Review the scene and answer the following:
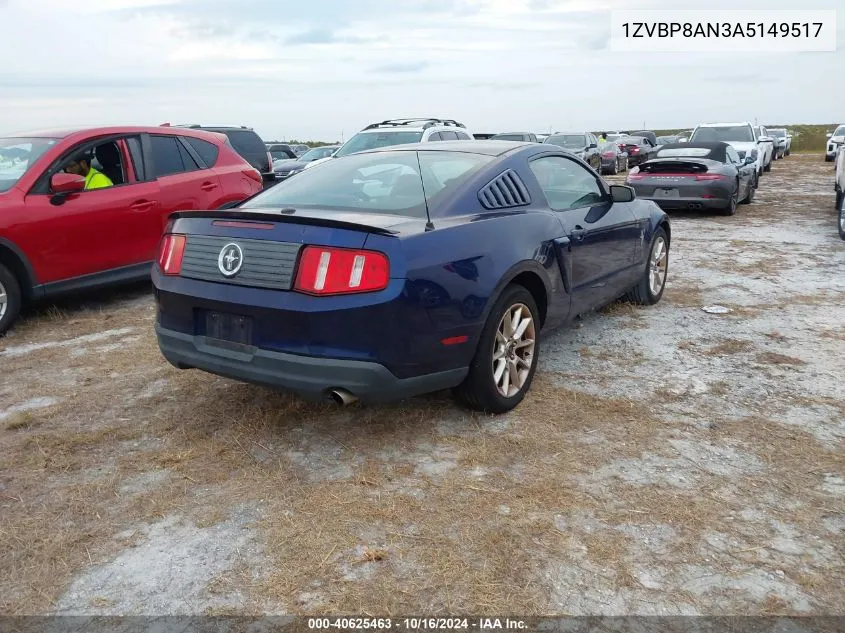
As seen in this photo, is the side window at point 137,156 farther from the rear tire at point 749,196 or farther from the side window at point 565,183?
A: the rear tire at point 749,196

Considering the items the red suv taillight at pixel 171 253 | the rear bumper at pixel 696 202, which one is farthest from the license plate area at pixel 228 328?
the rear bumper at pixel 696 202

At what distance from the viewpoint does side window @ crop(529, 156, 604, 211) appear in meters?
4.68

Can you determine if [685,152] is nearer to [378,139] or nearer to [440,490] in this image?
[378,139]

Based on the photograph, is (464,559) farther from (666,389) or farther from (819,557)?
(666,389)

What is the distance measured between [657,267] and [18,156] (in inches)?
225

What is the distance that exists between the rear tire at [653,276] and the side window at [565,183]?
3.77ft

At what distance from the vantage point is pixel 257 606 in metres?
2.47

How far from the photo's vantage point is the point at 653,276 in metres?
6.46

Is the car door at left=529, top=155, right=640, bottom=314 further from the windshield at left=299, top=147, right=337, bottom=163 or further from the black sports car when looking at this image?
the windshield at left=299, top=147, right=337, bottom=163

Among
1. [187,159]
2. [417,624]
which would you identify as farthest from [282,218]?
[187,159]

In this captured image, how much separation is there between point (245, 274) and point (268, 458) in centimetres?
91

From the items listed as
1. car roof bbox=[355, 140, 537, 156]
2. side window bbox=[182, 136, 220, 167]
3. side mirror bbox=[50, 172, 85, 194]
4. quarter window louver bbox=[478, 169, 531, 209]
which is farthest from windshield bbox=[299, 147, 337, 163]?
quarter window louver bbox=[478, 169, 531, 209]

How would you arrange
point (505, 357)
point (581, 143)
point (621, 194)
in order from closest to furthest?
point (505, 357), point (621, 194), point (581, 143)

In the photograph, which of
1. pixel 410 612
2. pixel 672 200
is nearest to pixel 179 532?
pixel 410 612
